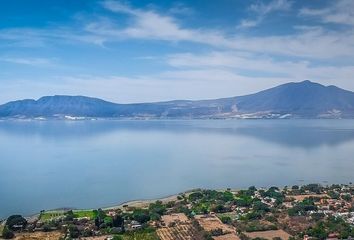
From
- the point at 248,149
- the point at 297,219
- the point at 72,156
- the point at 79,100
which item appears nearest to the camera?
the point at 297,219

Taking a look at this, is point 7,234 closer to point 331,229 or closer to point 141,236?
point 141,236

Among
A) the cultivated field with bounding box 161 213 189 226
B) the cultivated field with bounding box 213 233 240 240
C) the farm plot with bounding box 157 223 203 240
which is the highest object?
the cultivated field with bounding box 161 213 189 226

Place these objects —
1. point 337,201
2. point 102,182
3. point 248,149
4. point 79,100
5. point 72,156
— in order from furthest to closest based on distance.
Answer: point 79,100 → point 248,149 → point 72,156 → point 102,182 → point 337,201

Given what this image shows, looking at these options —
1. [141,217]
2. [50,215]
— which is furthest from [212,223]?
[50,215]

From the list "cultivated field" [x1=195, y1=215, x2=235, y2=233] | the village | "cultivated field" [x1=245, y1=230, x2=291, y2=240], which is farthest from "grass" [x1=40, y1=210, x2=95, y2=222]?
"cultivated field" [x1=245, y1=230, x2=291, y2=240]

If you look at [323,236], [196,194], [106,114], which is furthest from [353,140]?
[106,114]

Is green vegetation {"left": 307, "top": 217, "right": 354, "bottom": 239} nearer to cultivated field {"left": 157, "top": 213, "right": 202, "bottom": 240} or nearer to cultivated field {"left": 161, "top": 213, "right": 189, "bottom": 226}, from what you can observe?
cultivated field {"left": 157, "top": 213, "right": 202, "bottom": 240}

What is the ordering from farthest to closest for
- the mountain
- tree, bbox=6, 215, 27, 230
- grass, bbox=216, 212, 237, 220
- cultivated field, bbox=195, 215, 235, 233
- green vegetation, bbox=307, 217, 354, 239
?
the mountain, grass, bbox=216, 212, 237, 220, tree, bbox=6, 215, 27, 230, cultivated field, bbox=195, 215, 235, 233, green vegetation, bbox=307, 217, 354, 239

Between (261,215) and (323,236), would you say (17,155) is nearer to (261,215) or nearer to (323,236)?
(261,215)
